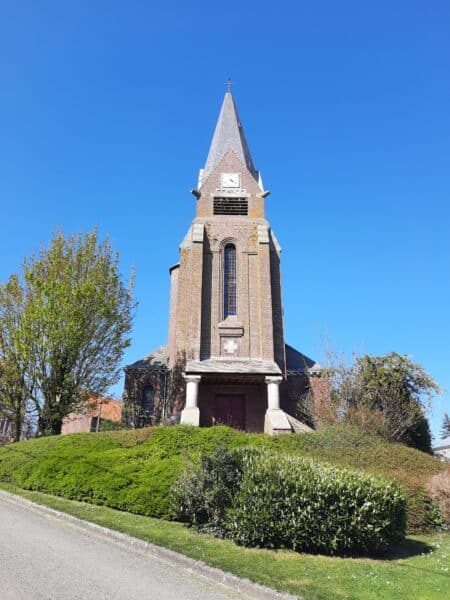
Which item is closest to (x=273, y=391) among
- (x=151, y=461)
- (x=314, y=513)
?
(x=151, y=461)

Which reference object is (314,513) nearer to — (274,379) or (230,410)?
(274,379)

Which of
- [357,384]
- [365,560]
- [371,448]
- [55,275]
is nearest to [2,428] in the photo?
[55,275]

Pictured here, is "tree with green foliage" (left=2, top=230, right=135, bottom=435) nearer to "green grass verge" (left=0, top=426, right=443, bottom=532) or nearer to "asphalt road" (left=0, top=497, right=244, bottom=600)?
"green grass verge" (left=0, top=426, right=443, bottom=532)

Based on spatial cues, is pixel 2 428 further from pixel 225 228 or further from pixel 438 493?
pixel 438 493

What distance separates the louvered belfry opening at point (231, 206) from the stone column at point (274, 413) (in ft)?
38.7

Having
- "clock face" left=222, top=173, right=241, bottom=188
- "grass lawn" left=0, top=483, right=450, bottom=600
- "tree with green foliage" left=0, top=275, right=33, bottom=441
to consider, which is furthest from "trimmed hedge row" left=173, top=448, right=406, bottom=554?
"clock face" left=222, top=173, right=241, bottom=188

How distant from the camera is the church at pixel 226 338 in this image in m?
24.5

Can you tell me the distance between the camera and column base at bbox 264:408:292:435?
71.3 feet

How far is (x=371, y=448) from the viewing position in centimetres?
1470

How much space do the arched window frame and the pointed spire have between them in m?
7.91

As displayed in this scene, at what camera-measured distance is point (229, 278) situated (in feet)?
91.5

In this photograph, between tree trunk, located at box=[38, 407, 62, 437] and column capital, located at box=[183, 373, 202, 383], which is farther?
column capital, located at box=[183, 373, 202, 383]

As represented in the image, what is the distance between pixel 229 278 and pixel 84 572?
2164cm

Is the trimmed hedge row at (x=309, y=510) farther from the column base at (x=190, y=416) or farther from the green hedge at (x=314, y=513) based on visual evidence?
the column base at (x=190, y=416)
